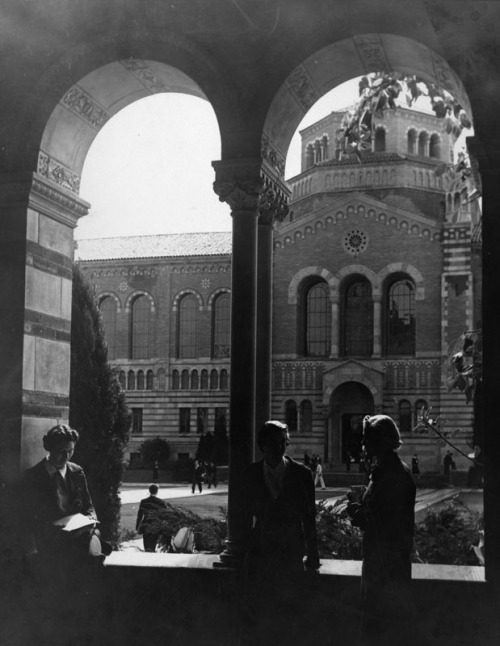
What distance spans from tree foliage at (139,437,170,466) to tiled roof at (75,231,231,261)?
9508mm

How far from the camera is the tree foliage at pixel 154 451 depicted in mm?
41406

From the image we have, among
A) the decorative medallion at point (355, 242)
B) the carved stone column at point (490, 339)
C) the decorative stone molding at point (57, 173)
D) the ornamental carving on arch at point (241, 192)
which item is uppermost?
the decorative medallion at point (355, 242)

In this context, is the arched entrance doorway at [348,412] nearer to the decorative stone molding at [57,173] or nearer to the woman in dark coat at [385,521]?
the decorative stone molding at [57,173]

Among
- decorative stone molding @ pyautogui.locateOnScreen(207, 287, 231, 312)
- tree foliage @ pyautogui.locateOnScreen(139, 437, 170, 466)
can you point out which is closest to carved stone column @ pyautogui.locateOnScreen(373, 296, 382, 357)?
decorative stone molding @ pyautogui.locateOnScreen(207, 287, 231, 312)

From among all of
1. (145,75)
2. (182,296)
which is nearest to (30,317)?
(145,75)

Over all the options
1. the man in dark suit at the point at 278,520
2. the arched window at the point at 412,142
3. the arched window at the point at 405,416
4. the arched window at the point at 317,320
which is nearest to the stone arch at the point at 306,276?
the arched window at the point at 317,320

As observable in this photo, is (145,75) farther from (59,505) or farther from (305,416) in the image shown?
(305,416)

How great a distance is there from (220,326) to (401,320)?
9.02 meters

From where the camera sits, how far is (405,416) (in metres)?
39.1

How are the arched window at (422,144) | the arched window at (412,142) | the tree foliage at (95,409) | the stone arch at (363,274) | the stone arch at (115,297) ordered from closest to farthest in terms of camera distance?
the tree foliage at (95,409) → the stone arch at (363,274) → the stone arch at (115,297) → the arched window at (412,142) → the arched window at (422,144)

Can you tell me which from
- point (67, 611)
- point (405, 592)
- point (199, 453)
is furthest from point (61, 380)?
point (199, 453)

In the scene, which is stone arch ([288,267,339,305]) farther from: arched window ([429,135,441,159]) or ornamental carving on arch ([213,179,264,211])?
ornamental carving on arch ([213,179,264,211])

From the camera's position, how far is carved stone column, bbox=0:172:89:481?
6066 mm

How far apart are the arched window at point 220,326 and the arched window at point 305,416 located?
16.7 ft
